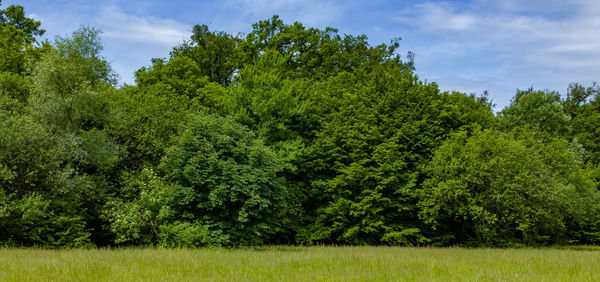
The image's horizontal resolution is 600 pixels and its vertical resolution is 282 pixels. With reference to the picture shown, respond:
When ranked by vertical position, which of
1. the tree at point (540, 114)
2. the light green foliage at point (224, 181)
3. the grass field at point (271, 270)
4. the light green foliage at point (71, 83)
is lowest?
the grass field at point (271, 270)

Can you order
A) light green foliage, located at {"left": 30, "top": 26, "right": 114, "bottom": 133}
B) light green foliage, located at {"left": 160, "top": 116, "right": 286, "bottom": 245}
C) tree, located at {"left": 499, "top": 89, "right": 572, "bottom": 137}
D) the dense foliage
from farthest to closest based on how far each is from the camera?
tree, located at {"left": 499, "top": 89, "right": 572, "bottom": 137} < light green foliage, located at {"left": 30, "top": 26, "right": 114, "bottom": 133} < the dense foliage < light green foliage, located at {"left": 160, "top": 116, "right": 286, "bottom": 245}

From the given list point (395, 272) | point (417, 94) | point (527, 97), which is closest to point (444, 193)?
point (417, 94)

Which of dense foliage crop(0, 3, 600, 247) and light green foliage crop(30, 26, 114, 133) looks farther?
light green foliage crop(30, 26, 114, 133)

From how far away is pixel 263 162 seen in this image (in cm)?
2025

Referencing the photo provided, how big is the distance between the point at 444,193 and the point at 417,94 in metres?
8.91

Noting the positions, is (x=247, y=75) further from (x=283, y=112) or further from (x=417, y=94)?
(x=417, y=94)

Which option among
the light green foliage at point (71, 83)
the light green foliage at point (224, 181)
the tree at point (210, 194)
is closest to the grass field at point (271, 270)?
the tree at point (210, 194)

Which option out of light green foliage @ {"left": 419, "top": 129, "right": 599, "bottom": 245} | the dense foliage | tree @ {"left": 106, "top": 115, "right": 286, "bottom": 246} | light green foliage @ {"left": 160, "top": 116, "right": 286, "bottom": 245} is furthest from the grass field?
light green foliage @ {"left": 419, "top": 129, "right": 599, "bottom": 245}

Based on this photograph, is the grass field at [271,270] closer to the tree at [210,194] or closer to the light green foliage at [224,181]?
the tree at [210,194]

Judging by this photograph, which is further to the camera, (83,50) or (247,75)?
(247,75)

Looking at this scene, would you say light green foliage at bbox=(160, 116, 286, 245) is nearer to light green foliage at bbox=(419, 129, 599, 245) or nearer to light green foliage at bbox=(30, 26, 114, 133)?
light green foliage at bbox=(30, 26, 114, 133)

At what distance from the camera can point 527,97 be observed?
4456 cm

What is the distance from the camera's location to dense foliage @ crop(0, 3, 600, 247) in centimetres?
1891

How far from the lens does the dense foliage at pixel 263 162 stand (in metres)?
18.9
